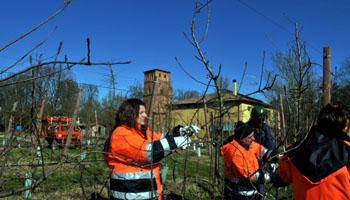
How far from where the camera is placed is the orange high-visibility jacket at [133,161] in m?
1.83

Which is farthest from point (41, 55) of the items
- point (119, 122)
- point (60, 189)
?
point (60, 189)

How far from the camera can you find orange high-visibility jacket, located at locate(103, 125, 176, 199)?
6.02 ft

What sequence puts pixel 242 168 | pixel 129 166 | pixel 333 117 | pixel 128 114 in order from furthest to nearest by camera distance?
pixel 242 168, pixel 128 114, pixel 129 166, pixel 333 117

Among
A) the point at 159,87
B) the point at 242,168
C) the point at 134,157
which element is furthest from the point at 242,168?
the point at 159,87

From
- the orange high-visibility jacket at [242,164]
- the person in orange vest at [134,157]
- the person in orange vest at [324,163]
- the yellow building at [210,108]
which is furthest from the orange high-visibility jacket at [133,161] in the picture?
the person in orange vest at [324,163]

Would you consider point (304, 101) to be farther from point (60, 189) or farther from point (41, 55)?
point (60, 189)

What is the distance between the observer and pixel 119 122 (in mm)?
2133

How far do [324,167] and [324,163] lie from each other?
28 millimetres

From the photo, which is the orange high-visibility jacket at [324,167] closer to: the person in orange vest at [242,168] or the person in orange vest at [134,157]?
the person in orange vest at [242,168]

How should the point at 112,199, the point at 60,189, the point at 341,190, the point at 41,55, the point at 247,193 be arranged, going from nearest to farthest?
the point at 41,55 → the point at 341,190 → the point at 112,199 → the point at 247,193 → the point at 60,189

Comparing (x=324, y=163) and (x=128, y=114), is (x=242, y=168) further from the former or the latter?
(x=128, y=114)

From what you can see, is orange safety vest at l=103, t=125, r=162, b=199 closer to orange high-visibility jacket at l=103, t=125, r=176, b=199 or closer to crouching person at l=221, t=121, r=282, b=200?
orange high-visibility jacket at l=103, t=125, r=176, b=199

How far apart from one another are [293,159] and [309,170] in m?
0.15

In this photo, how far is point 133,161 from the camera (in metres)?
1.82
